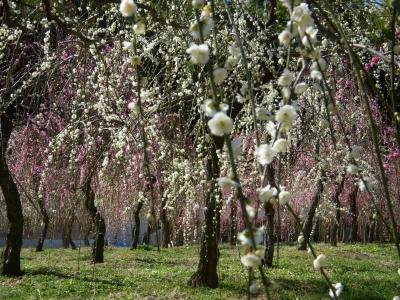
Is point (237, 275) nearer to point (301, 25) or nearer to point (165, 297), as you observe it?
point (165, 297)

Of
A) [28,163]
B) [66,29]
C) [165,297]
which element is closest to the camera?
[66,29]

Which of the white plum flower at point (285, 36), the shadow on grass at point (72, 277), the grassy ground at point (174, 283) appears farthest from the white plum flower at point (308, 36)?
the shadow on grass at point (72, 277)

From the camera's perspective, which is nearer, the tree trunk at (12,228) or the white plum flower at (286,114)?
the white plum flower at (286,114)

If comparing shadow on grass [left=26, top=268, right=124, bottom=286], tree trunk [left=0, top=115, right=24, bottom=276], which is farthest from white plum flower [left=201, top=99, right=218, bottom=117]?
tree trunk [left=0, top=115, right=24, bottom=276]

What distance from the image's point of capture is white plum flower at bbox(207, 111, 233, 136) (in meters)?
1.00

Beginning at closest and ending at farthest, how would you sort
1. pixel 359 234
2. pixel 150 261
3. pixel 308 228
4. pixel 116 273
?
pixel 116 273, pixel 150 261, pixel 308 228, pixel 359 234

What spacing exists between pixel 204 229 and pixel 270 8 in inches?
96.5

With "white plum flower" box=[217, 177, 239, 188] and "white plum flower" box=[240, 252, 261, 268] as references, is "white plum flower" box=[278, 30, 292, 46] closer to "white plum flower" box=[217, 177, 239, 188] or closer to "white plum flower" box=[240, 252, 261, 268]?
"white plum flower" box=[217, 177, 239, 188]

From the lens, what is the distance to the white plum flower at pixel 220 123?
100 cm

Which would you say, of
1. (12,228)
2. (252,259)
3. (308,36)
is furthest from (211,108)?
(12,228)

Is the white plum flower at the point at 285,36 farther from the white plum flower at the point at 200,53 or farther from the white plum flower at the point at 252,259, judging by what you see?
the white plum flower at the point at 252,259

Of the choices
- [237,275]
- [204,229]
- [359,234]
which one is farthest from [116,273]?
[359,234]

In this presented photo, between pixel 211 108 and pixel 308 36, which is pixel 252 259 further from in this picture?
pixel 308 36

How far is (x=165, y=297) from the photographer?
5488 millimetres
